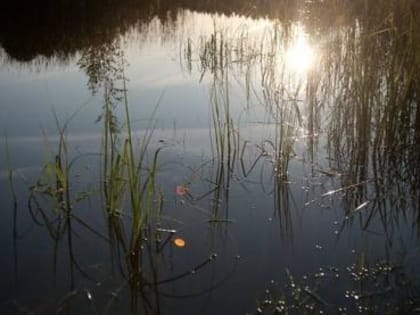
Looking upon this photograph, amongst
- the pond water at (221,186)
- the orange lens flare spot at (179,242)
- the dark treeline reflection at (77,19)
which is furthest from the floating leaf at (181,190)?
the dark treeline reflection at (77,19)

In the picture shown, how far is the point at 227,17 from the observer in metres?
10.0

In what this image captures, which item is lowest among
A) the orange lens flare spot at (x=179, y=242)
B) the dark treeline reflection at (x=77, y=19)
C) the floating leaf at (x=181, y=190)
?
the orange lens flare spot at (x=179, y=242)

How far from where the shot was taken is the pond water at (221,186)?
2.18 m

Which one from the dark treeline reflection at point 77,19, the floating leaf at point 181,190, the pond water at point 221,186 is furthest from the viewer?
the dark treeline reflection at point 77,19

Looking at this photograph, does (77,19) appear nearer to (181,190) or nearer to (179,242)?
(181,190)

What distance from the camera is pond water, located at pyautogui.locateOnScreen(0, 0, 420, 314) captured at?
2.18m

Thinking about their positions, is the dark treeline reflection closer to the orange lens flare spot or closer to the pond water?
the pond water

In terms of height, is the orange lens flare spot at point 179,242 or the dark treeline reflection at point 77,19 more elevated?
the dark treeline reflection at point 77,19

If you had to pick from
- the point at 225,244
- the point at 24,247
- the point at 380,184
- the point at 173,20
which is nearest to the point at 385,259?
the point at 225,244

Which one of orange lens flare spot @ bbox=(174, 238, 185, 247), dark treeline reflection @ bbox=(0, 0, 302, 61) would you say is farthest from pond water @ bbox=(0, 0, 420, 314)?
dark treeline reflection @ bbox=(0, 0, 302, 61)

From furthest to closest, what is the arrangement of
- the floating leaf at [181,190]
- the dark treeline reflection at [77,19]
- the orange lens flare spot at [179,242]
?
the dark treeline reflection at [77,19]
the floating leaf at [181,190]
the orange lens flare spot at [179,242]

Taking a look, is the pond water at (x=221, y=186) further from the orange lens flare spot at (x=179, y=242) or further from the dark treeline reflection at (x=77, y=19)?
the dark treeline reflection at (x=77, y=19)

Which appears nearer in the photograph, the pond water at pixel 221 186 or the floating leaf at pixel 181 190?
the pond water at pixel 221 186

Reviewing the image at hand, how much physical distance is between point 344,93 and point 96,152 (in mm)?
1765
